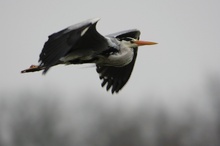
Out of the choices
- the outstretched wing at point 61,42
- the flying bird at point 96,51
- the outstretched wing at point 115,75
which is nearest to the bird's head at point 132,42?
the flying bird at point 96,51

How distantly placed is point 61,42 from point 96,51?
3.76 ft

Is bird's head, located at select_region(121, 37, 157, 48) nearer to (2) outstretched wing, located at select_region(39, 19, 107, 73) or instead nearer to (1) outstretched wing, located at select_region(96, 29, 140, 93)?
(1) outstretched wing, located at select_region(96, 29, 140, 93)

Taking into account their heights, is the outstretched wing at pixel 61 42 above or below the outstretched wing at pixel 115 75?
above

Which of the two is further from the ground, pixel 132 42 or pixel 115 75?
pixel 132 42

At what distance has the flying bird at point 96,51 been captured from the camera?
1650 cm

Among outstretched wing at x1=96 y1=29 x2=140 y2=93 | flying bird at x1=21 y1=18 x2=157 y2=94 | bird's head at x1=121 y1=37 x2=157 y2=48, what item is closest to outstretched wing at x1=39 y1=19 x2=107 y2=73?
flying bird at x1=21 y1=18 x2=157 y2=94

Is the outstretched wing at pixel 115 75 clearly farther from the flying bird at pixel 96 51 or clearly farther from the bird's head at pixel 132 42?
the bird's head at pixel 132 42

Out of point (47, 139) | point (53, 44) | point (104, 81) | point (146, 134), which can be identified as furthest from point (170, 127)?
point (53, 44)

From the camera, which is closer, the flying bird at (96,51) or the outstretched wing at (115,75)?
the flying bird at (96,51)

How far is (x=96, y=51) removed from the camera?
17.5m

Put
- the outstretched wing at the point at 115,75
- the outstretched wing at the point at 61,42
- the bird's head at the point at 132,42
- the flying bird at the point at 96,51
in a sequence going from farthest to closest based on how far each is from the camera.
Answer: the outstretched wing at the point at 115,75, the bird's head at the point at 132,42, the flying bird at the point at 96,51, the outstretched wing at the point at 61,42

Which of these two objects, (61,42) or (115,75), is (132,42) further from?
(61,42)

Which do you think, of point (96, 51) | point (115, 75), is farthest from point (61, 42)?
point (115, 75)

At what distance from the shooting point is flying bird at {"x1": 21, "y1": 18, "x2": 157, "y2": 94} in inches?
Result: 650
